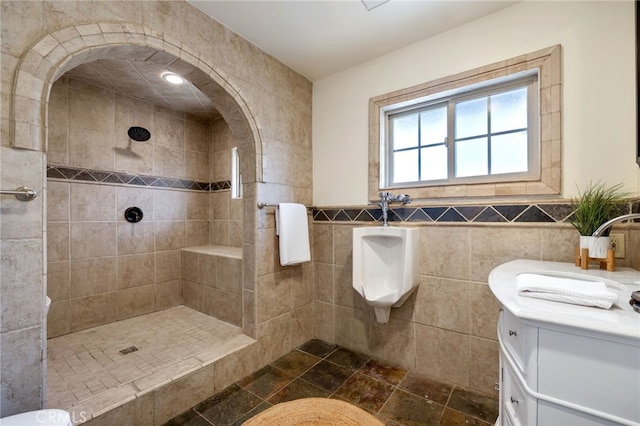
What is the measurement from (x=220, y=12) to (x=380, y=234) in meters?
1.64

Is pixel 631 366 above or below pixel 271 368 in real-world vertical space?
above

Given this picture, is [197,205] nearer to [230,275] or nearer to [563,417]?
[230,275]

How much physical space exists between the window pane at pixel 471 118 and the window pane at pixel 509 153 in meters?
0.12

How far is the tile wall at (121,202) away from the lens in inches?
83.7

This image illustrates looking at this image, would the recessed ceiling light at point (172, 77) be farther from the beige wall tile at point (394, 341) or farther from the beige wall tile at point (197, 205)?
the beige wall tile at point (394, 341)

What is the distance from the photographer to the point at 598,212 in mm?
1173

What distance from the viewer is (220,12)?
61.0 inches

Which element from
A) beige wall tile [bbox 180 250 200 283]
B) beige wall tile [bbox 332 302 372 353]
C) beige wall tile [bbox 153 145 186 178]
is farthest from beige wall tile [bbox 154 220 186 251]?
beige wall tile [bbox 332 302 372 353]

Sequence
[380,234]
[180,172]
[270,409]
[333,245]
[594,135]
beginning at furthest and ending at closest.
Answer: [180,172] < [333,245] < [380,234] < [270,409] < [594,135]

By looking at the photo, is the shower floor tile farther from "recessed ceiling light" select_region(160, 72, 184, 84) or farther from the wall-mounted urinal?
"recessed ceiling light" select_region(160, 72, 184, 84)

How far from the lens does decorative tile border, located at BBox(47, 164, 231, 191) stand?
6.98 ft

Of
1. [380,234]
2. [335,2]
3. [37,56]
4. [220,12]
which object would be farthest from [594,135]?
[37,56]

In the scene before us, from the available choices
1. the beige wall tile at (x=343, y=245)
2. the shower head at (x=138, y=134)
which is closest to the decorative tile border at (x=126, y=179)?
the shower head at (x=138, y=134)

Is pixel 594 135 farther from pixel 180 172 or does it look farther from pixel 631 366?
pixel 180 172
